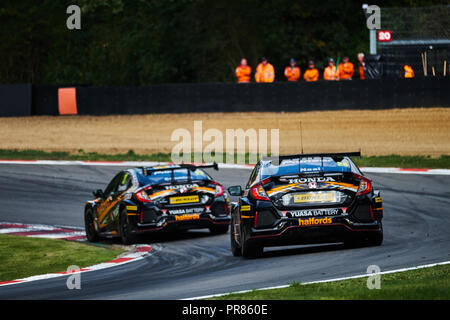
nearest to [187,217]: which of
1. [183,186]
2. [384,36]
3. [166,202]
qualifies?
[166,202]

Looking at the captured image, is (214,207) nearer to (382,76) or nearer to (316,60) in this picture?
(382,76)

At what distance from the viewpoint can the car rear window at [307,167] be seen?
36.6 ft

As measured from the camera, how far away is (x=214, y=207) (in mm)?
14617

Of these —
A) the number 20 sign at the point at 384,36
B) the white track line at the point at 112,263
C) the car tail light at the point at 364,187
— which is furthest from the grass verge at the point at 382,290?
the number 20 sign at the point at 384,36

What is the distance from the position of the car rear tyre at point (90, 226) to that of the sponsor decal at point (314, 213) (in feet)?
19.3

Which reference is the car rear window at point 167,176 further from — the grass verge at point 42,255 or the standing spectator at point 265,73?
the standing spectator at point 265,73

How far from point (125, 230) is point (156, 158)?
11799 millimetres

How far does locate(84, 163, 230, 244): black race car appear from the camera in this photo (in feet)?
47.0

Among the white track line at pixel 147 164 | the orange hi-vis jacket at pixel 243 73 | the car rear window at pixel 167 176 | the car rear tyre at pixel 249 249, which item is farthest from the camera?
the orange hi-vis jacket at pixel 243 73

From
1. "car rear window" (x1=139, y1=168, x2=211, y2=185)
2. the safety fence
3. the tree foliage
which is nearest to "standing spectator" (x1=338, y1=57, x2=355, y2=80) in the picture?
the safety fence

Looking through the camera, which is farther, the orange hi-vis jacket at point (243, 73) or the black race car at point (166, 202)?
the orange hi-vis jacket at point (243, 73)

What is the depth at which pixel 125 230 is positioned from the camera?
14.6 meters

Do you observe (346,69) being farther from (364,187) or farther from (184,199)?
(364,187)

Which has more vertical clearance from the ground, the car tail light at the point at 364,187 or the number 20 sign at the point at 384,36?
the number 20 sign at the point at 384,36
